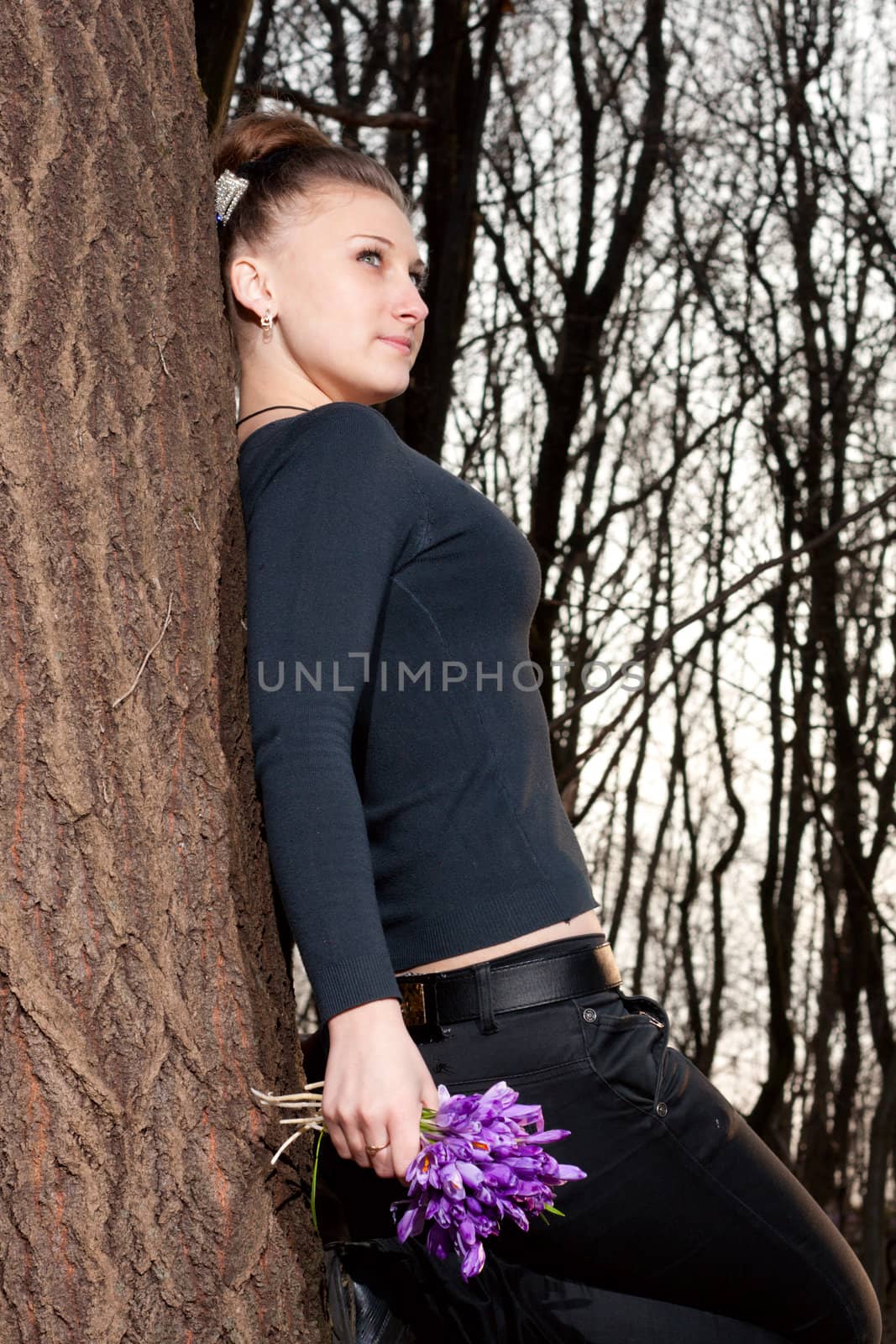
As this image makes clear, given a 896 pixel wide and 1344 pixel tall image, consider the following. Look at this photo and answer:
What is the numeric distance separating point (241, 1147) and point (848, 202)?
660 cm

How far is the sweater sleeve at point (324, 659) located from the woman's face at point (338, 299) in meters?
0.20

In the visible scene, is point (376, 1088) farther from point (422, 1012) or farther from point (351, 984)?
point (422, 1012)

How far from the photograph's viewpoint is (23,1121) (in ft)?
4.64

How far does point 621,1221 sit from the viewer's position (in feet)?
4.98

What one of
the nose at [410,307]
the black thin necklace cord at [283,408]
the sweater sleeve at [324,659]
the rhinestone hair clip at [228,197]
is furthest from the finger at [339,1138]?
the rhinestone hair clip at [228,197]

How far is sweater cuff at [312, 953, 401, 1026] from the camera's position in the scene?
1382 millimetres

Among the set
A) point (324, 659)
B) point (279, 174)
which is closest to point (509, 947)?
point (324, 659)

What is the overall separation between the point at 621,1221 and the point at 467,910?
411mm

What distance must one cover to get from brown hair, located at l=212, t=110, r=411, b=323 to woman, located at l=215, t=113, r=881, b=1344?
41 centimetres

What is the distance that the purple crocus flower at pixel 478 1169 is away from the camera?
133 cm

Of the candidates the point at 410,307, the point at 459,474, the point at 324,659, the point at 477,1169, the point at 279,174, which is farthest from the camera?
the point at 459,474

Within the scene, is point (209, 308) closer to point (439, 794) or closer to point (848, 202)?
point (439, 794)

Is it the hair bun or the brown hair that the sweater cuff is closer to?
the brown hair

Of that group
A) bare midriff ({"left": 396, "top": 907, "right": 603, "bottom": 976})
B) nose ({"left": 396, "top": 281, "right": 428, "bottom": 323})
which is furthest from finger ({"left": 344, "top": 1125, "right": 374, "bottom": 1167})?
nose ({"left": 396, "top": 281, "right": 428, "bottom": 323})
